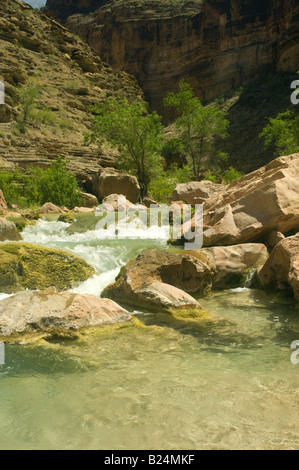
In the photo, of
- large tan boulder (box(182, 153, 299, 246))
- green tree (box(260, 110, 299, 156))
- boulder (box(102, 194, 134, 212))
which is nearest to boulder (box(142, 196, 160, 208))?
boulder (box(102, 194, 134, 212))

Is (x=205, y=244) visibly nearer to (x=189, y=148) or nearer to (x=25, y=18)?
(x=189, y=148)

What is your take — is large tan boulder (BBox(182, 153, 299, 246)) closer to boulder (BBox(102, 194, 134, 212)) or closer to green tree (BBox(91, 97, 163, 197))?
boulder (BBox(102, 194, 134, 212))

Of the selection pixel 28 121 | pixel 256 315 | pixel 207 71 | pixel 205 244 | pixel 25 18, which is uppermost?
pixel 25 18

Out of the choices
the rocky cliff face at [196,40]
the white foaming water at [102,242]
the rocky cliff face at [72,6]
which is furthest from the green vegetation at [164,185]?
the rocky cliff face at [72,6]

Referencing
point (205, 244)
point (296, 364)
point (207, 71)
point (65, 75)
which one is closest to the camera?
point (296, 364)

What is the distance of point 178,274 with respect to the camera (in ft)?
20.9

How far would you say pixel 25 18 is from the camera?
40812mm

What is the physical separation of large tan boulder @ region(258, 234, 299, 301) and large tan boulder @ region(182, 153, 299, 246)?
5.51ft

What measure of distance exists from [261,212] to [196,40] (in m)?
50.0

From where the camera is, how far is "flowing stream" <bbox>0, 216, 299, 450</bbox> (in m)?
2.35

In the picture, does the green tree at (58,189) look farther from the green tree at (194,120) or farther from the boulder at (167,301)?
the boulder at (167,301)

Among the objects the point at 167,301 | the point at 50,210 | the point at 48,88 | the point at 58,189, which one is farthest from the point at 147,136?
the point at 48,88
